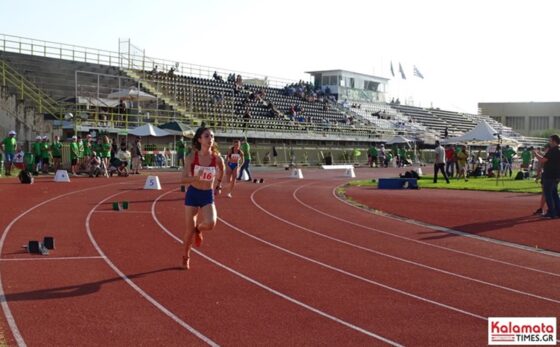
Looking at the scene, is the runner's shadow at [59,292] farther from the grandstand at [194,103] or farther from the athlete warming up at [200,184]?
the grandstand at [194,103]

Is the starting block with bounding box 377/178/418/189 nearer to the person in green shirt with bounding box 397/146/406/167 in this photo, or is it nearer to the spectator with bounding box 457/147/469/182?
the spectator with bounding box 457/147/469/182

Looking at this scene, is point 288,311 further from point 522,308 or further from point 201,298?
point 522,308

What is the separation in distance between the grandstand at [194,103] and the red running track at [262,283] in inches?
828

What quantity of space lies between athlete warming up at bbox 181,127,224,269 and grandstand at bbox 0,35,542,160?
940 inches

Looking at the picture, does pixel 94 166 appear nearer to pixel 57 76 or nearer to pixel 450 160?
pixel 57 76

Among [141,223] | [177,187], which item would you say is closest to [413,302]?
[141,223]

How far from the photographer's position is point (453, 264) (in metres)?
9.45

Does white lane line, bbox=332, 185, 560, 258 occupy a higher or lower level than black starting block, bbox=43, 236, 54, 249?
lower

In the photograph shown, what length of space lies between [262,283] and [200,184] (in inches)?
59.4

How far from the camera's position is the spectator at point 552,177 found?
1475 centimetres

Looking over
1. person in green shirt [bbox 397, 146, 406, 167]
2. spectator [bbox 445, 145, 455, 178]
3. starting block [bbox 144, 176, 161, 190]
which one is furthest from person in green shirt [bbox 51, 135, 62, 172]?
person in green shirt [bbox 397, 146, 406, 167]

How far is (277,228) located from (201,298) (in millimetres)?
5715

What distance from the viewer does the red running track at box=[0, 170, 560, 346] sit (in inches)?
231

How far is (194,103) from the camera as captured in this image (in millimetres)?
44031
